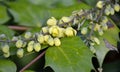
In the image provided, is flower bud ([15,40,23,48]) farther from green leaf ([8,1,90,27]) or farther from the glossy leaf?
green leaf ([8,1,90,27])

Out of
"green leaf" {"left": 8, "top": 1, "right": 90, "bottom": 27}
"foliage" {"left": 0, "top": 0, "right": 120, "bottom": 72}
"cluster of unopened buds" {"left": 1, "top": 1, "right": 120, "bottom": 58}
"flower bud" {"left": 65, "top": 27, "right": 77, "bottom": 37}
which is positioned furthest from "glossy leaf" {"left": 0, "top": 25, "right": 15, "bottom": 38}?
"flower bud" {"left": 65, "top": 27, "right": 77, "bottom": 37}

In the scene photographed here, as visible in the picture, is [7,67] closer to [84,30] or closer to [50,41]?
[50,41]

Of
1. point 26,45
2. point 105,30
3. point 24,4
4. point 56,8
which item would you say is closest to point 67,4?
point 56,8

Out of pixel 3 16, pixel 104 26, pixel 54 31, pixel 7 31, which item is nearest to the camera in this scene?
pixel 54 31

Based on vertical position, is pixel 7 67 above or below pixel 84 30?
below

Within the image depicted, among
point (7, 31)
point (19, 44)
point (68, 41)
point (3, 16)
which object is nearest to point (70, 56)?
point (68, 41)

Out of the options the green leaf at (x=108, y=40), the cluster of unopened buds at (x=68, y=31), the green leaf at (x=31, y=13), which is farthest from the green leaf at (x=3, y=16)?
the green leaf at (x=108, y=40)
